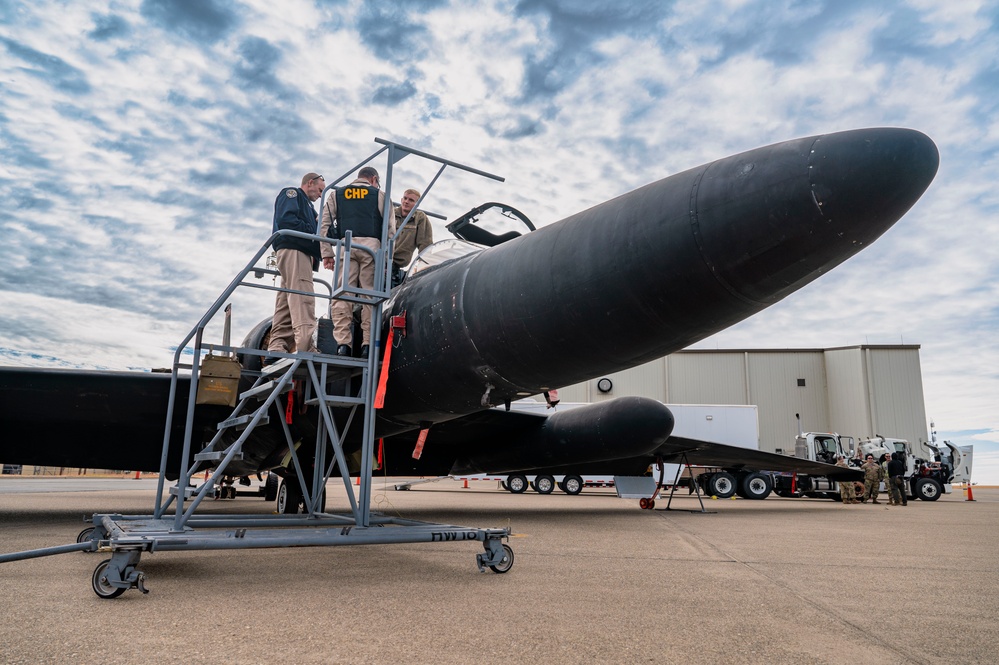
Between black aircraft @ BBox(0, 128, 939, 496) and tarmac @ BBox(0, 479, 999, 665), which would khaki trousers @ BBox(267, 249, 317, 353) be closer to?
black aircraft @ BBox(0, 128, 939, 496)

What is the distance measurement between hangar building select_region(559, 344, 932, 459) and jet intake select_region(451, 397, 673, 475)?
1896cm

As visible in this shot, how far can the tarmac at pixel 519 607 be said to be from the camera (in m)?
2.16

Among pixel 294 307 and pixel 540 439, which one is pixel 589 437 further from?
pixel 294 307

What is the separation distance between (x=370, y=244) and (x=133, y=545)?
2.44m

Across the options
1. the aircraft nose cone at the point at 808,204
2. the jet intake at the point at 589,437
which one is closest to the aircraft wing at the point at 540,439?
the jet intake at the point at 589,437

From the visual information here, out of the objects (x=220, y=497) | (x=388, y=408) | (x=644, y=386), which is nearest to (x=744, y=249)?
(x=388, y=408)

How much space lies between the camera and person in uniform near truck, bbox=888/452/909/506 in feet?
46.3

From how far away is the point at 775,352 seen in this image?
29.4m

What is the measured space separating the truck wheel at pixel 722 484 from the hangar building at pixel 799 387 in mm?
10687

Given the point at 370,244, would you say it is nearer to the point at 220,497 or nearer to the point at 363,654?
the point at 363,654

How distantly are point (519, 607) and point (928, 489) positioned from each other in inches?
718

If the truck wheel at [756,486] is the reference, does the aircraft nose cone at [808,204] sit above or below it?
above

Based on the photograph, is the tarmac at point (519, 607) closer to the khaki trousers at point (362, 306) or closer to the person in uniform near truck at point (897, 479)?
the khaki trousers at point (362, 306)

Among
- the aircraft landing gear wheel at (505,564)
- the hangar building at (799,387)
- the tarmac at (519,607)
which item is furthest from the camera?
the hangar building at (799,387)
